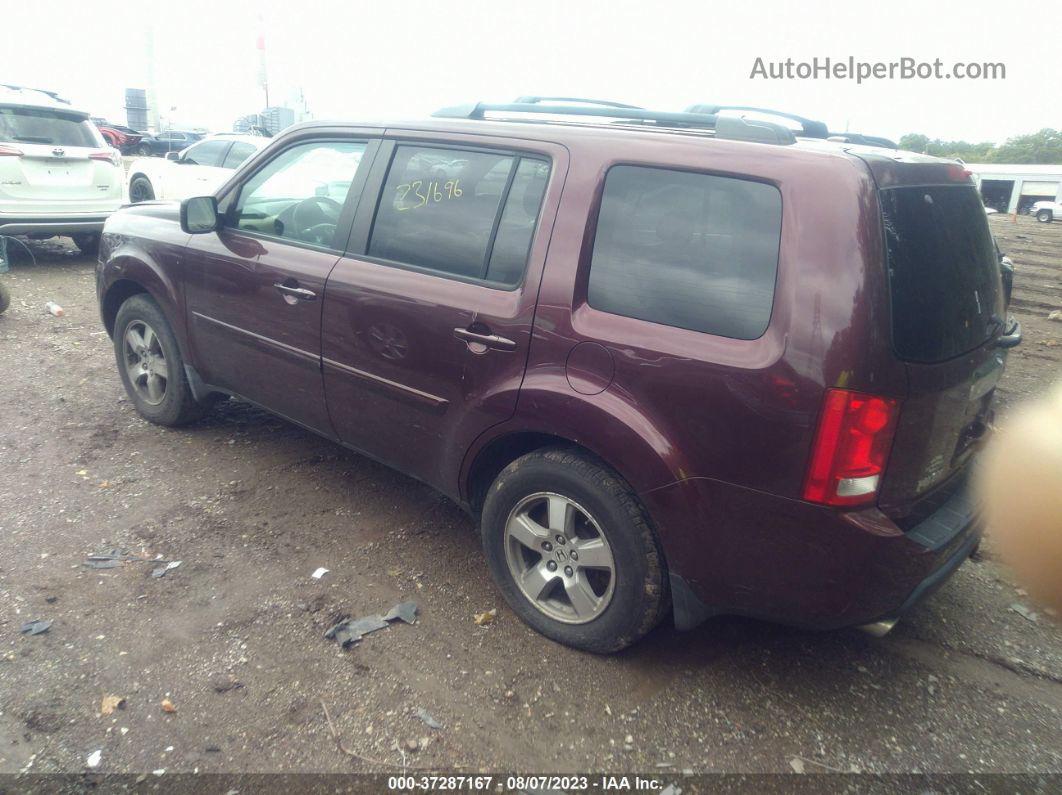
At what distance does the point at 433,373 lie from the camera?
308cm

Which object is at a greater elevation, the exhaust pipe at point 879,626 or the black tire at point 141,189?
the exhaust pipe at point 879,626

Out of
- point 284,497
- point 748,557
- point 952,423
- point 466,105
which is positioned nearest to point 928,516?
point 952,423

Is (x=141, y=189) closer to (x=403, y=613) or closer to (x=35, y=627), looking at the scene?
(x=35, y=627)

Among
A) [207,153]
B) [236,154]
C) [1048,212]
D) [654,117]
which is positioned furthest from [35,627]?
[1048,212]

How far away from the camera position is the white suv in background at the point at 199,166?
33.4 feet

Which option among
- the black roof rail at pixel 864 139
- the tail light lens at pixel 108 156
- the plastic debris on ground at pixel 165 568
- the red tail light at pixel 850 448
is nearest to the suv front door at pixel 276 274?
the plastic debris on ground at pixel 165 568

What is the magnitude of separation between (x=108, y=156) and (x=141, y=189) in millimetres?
2260

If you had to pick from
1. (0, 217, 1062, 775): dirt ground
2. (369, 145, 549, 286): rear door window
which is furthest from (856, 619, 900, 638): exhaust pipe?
(369, 145, 549, 286): rear door window

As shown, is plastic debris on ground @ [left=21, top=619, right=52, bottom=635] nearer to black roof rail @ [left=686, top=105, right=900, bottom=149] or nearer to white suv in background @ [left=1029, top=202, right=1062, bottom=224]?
black roof rail @ [left=686, top=105, right=900, bottom=149]

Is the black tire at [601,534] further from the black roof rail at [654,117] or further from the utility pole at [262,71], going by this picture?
the utility pole at [262,71]

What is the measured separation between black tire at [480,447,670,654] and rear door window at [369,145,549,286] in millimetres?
704

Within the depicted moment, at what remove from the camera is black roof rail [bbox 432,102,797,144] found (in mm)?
2531

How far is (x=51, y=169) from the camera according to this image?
8516 millimetres

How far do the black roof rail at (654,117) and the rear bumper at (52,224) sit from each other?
22.6ft
